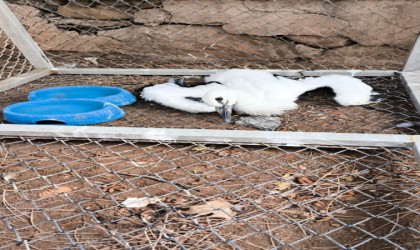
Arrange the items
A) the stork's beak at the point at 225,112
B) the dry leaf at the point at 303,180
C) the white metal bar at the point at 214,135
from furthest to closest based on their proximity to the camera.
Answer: the stork's beak at the point at 225,112, the white metal bar at the point at 214,135, the dry leaf at the point at 303,180

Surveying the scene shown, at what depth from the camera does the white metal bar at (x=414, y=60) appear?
2.09m

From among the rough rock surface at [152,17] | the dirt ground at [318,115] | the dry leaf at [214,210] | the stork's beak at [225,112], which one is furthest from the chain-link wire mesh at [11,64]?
the dry leaf at [214,210]

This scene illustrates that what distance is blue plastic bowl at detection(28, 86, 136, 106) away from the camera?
1.85 meters

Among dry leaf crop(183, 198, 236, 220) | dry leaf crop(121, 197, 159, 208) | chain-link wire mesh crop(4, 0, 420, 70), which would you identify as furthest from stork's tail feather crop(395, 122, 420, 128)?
chain-link wire mesh crop(4, 0, 420, 70)

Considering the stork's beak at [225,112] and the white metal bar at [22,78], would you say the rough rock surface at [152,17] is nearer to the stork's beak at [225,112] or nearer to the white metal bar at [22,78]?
the white metal bar at [22,78]

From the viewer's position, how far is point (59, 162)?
1337 mm

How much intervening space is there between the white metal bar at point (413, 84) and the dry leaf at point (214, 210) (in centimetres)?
88

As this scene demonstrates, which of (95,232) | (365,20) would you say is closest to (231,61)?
(365,20)

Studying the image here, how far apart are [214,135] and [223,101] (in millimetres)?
319

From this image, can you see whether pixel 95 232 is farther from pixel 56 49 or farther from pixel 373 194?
pixel 56 49

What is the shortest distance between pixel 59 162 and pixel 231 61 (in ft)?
5.27

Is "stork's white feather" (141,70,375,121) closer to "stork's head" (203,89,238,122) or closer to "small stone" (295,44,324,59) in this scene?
"stork's head" (203,89,238,122)

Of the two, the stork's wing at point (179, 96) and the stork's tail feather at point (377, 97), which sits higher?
the stork's tail feather at point (377, 97)

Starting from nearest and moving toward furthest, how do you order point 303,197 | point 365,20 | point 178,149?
point 303,197
point 178,149
point 365,20
